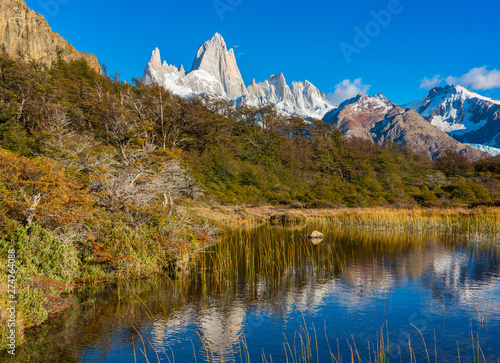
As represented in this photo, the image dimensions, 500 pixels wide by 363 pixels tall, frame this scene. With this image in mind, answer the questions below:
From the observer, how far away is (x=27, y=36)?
64812mm

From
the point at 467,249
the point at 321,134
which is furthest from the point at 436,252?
the point at 321,134

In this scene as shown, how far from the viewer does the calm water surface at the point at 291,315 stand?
8.22 meters

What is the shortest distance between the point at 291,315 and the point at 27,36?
246ft

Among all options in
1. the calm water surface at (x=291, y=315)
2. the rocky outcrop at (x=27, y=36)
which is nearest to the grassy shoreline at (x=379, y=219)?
the calm water surface at (x=291, y=315)

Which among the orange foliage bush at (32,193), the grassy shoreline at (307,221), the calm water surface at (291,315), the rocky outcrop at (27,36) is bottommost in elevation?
the calm water surface at (291,315)

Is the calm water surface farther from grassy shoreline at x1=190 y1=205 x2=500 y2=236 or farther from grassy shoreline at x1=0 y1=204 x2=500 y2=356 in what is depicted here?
grassy shoreline at x1=190 y1=205 x2=500 y2=236

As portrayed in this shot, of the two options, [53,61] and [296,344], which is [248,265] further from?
[53,61]

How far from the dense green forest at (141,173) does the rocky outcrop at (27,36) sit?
4238mm

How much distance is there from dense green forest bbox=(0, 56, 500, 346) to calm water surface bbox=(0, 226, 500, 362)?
1.54 meters

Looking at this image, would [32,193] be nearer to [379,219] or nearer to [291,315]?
[291,315]

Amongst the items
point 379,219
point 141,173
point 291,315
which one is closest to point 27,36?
point 141,173

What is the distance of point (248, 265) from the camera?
16500 mm

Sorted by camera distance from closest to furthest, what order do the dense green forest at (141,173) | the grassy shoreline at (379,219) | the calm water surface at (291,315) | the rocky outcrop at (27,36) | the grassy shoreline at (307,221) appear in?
1. the calm water surface at (291,315)
2. the grassy shoreline at (307,221)
3. the dense green forest at (141,173)
4. the grassy shoreline at (379,219)
5. the rocky outcrop at (27,36)

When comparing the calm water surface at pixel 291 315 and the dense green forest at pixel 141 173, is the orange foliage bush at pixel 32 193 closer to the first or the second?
the dense green forest at pixel 141 173
